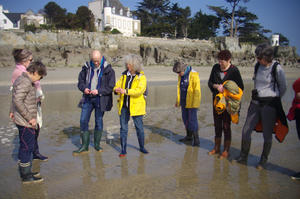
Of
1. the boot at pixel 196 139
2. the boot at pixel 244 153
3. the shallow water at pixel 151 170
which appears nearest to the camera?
the shallow water at pixel 151 170

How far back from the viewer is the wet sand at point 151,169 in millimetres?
3516

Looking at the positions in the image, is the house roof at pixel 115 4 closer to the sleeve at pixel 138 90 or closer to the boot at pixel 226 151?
the sleeve at pixel 138 90

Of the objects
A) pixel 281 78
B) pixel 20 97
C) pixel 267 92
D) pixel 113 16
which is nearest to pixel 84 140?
pixel 20 97

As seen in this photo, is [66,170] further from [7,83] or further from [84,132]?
[7,83]

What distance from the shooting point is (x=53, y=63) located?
26812 mm

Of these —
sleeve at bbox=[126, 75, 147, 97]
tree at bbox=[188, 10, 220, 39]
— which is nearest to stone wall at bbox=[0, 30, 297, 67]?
tree at bbox=[188, 10, 220, 39]

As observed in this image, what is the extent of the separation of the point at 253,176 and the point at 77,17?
41.4 m

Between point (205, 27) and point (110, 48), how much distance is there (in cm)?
3079

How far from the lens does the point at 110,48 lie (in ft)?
106

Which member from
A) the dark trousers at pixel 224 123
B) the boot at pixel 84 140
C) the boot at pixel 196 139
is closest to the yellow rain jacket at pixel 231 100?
the dark trousers at pixel 224 123

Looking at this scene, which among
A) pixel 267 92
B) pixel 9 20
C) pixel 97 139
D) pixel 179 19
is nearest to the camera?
pixel 267 92

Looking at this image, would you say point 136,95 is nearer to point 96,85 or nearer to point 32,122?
point 96,85

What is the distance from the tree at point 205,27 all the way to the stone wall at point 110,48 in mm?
11634

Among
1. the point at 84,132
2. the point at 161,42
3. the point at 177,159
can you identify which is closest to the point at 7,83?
the point at 84,132
